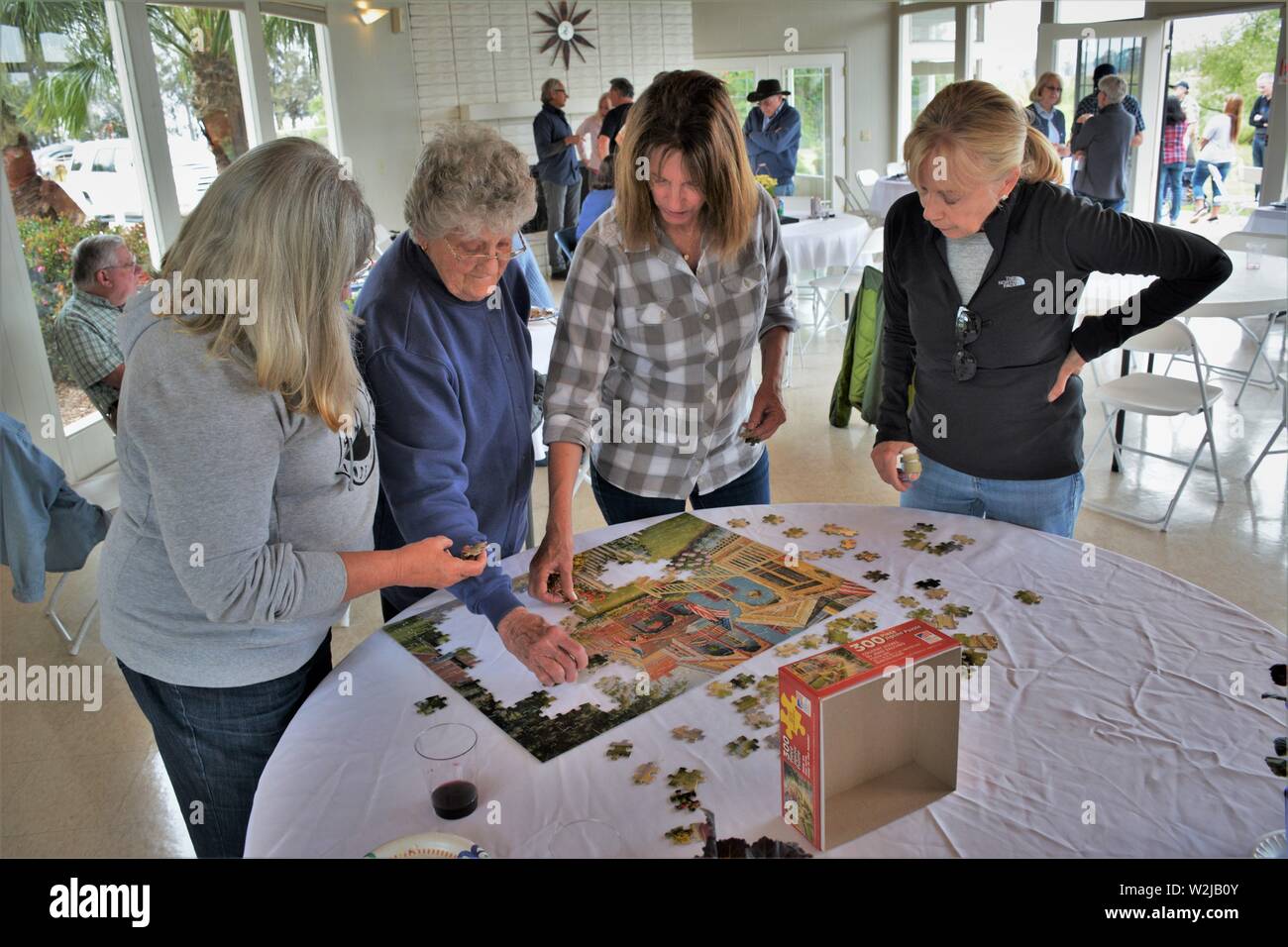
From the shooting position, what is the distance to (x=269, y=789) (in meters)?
1.60

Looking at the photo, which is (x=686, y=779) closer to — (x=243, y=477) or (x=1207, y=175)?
(x=243, y=477)

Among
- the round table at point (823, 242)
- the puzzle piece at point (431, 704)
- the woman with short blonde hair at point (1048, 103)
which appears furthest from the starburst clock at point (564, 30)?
the puzzle piece at point (431, 704)

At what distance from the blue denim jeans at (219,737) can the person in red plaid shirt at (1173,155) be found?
1278 centimetres

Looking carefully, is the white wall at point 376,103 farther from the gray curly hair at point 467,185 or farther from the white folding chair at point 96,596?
the gray curly hair at point 467,185

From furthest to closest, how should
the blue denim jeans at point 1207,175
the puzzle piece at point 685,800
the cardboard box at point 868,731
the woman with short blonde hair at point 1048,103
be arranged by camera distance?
the blue denim jeans at point 1207,175, the woman with short blonde hair at point 1048,103, the puzzle piece at point 685,800, the cardboard box at point 868,731

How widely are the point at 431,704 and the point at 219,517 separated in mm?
502

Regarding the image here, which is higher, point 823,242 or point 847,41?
point 847,41

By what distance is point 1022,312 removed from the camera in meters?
2.30

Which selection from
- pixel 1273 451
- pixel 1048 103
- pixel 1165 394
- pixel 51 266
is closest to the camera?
pixel 1165 394

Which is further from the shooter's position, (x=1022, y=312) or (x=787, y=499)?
(x=787, y=499)

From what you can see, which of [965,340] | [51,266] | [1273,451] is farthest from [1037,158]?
[51,266]

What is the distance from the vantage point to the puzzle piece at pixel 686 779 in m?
1.54

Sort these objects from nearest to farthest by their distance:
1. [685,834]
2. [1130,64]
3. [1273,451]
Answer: [685,834] < [1273,451] < [1130,64]

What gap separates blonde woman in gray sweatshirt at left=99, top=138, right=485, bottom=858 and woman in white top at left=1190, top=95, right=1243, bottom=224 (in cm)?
1338
